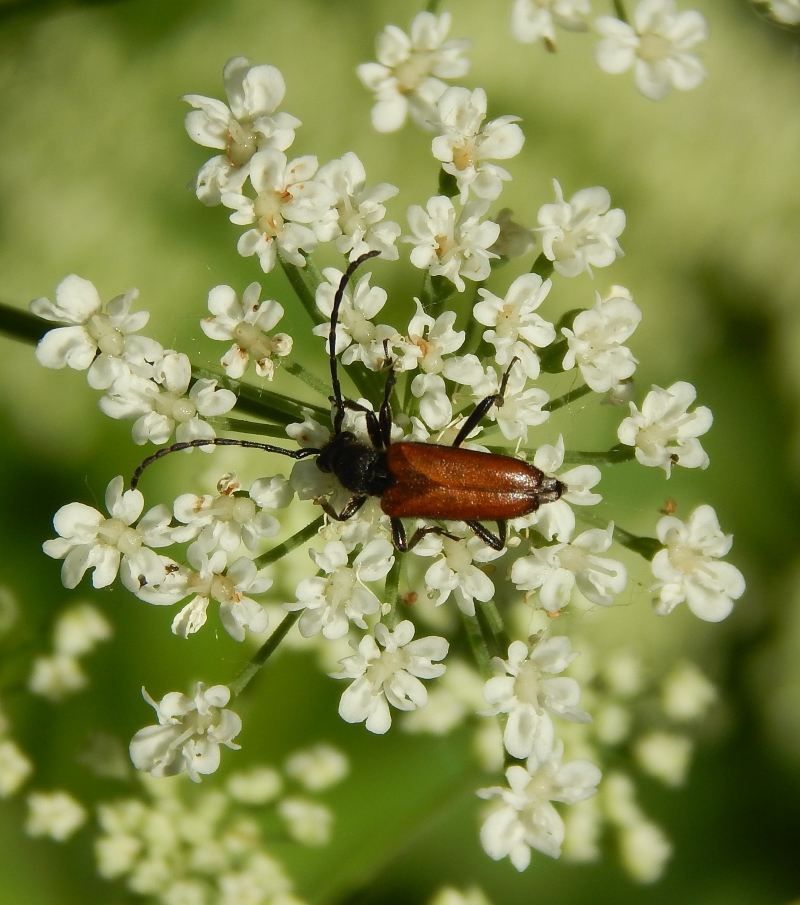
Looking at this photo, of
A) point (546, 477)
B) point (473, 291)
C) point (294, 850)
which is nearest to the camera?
point (546, 477)

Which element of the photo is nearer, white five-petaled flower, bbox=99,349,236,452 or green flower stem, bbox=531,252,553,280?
white five-petaled flower, bbox=99,349,236,452

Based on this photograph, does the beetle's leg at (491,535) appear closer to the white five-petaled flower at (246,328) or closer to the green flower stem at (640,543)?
the green flower stem at (640,543)

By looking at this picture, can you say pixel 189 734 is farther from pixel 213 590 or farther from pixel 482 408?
pixel 482 408

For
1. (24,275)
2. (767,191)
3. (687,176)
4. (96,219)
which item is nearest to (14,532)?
(24,275)

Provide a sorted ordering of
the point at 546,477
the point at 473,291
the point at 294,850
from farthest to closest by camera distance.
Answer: the point at 294,850, the point at 473,291, the point at 546,477

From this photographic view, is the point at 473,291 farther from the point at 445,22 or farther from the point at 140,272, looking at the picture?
the point at 140,272

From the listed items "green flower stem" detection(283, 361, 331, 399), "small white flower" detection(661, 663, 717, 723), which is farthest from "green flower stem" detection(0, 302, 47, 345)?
"small white flower" detection(661, 663, 717, 723)

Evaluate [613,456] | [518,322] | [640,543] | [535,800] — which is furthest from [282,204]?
[535,800]

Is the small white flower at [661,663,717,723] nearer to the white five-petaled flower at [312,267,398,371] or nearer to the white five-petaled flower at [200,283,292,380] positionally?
the white five-petaled flower at [312,267,398,371]
